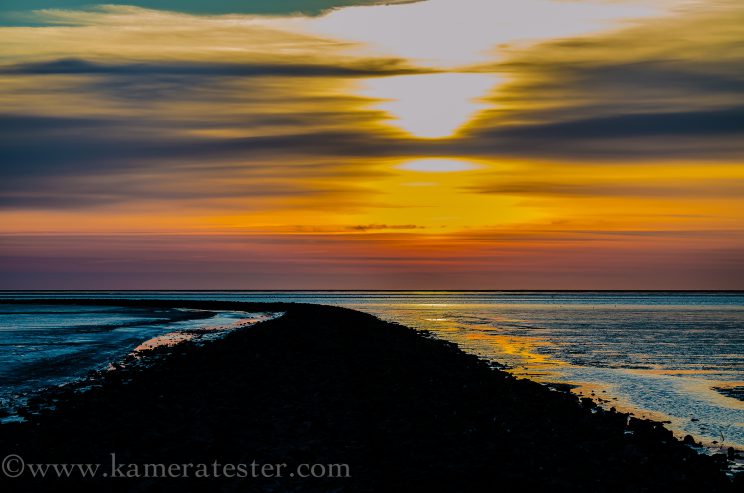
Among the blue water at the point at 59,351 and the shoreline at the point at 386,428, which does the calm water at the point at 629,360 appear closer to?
the blue water at the point at 59,351

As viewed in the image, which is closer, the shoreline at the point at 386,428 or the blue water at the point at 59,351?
the shoreline at the point at 386,428

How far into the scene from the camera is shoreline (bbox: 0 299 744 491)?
13.0 metres

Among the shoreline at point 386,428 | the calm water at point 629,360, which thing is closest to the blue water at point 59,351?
the calm water at point 629,360

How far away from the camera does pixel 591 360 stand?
121 ft

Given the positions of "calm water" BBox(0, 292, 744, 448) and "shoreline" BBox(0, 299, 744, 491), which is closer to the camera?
"shoreline" BBox(0, 299, 744, 491)

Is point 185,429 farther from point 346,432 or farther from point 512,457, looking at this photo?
point 512,457

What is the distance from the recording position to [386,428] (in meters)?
16.2

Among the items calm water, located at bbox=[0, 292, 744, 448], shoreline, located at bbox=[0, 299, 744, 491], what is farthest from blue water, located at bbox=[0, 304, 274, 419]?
shoreline, located at bbox=[0, 299, 744, 491]

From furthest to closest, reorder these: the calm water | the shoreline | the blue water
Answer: the blue water < the calm water < the shoreline

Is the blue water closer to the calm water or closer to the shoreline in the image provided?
the calm water

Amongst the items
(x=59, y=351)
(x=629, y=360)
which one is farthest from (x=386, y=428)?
(x=59, y=351)

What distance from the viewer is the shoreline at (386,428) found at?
12969 mm

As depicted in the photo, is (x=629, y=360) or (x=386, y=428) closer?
(x=386, y=428)

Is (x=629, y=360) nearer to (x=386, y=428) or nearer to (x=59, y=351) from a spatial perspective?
(x=386, y=428)
